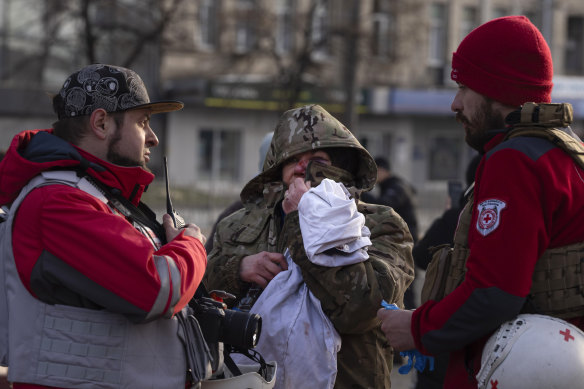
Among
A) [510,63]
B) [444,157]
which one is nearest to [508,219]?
[510,63]

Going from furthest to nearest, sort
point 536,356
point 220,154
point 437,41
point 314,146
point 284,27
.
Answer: point 437,41 < point 220,154 < point 284,27 < point 314,146 < point 536,356

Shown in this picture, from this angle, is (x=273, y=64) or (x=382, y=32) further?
(x=273, y=64)

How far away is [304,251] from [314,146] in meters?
0.59

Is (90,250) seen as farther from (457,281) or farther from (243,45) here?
(243,45)

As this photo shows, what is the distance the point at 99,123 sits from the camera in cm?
272

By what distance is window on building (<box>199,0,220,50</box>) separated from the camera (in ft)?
89.2

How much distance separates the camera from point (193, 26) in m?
24.6

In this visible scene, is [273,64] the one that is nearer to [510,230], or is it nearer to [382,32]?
[382,32]

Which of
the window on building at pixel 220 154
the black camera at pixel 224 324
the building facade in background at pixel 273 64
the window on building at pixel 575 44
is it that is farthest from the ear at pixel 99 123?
the window on building at pixel 575 44

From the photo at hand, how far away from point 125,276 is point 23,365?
42 centimetres

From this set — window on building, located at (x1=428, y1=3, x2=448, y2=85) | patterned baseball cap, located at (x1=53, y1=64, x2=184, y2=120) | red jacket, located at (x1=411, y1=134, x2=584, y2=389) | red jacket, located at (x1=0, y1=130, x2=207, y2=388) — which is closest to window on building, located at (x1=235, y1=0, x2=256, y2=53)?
window on building, located at (x1=428, y1=3, x2=448, y2=85)

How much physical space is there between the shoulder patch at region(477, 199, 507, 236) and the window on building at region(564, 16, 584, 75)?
109 ft

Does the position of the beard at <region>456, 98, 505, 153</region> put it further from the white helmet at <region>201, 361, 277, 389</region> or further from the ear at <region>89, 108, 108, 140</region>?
the ear at <region>89, 108, 108, 140</region>

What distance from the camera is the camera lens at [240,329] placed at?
9.20 feet
